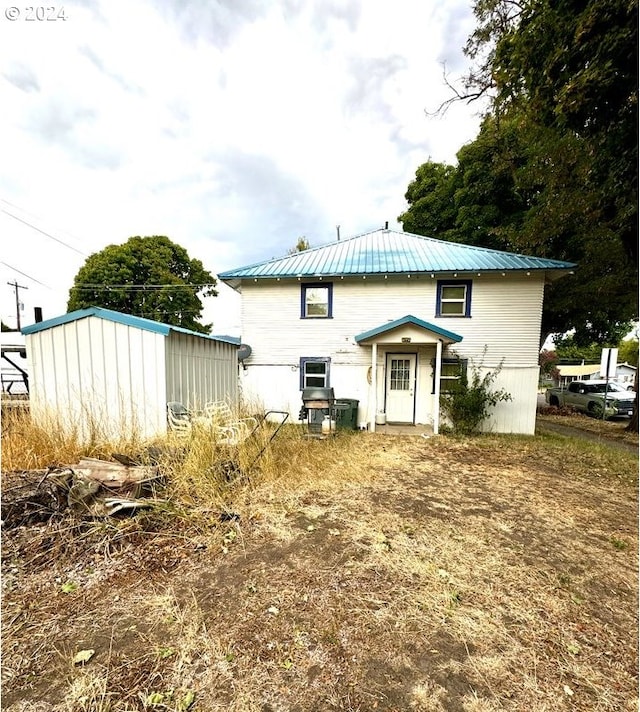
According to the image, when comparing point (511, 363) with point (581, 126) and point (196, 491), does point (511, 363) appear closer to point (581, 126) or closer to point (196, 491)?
point (581, 126)

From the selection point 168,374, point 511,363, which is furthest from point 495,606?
point 511,363

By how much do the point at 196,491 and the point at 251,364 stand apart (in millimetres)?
6923

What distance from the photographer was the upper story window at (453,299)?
9.61m

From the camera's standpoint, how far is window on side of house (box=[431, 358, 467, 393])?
9258 mm

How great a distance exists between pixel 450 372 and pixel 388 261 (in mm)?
4230

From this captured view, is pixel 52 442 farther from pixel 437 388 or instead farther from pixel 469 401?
pixel 469 401

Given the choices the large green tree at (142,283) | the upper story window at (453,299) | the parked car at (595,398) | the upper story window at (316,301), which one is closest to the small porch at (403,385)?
the upper story window at (453,299)

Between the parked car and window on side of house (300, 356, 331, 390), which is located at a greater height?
window on side of house (300, 356, 331, 390)

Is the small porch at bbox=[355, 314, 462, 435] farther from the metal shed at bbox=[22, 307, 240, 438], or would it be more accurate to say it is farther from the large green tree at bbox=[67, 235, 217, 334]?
the large green tree at bbox=[67, 235, 217, 334]

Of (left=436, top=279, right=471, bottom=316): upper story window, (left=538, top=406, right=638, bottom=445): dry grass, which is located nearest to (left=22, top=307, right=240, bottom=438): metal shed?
(left=436, top=279, right=471, bottom=316): upper story window

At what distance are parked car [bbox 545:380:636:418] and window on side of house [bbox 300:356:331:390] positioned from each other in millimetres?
11710

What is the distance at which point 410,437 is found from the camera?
837 centimetres

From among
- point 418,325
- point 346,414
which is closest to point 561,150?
point 418,325

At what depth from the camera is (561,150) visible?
703cm
